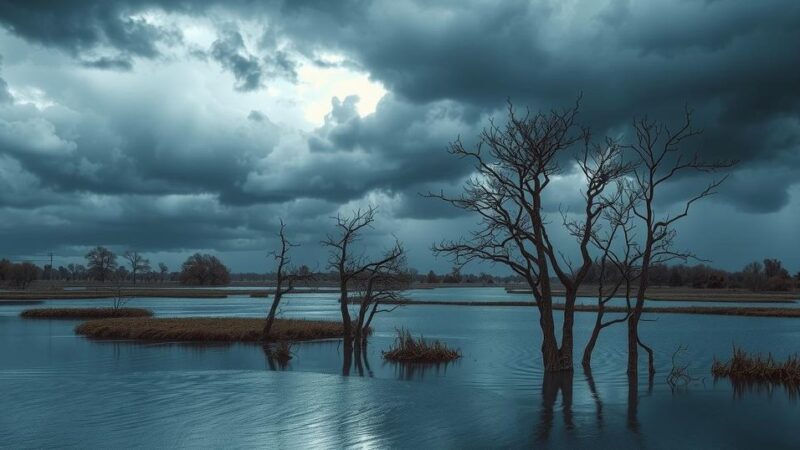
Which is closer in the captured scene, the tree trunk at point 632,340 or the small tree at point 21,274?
the tree trunk at point 632,340

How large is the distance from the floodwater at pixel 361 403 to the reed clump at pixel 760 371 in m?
1.06

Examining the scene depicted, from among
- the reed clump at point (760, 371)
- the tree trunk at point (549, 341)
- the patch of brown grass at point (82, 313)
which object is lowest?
the patch of brown grass at point (82, 313)

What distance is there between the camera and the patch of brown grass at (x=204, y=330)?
144 ft

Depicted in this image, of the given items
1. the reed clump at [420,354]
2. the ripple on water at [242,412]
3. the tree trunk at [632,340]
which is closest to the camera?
the ripple on water at [242,412]

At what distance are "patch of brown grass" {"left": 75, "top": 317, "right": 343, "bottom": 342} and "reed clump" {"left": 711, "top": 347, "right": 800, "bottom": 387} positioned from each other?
24890mm

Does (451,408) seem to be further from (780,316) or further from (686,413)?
(780,316)

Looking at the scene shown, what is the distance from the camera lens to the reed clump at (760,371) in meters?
26.2

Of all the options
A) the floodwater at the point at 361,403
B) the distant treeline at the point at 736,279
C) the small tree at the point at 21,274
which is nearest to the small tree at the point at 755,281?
the distant treeline at the point at 736,279

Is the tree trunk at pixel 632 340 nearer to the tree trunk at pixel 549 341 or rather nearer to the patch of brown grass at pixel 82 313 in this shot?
the tree trunk at pixel 549 341

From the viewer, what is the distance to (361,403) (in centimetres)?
2103

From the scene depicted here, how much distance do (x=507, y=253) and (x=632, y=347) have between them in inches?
242

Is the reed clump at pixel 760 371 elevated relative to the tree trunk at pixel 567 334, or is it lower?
lower

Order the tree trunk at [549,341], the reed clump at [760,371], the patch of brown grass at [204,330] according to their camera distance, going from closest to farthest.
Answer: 1. the tree trunk at [549,341]
2. the reed clump at [760,371]
3. the patch of brown grass at [204,330]

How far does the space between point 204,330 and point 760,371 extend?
3307 centimetres
